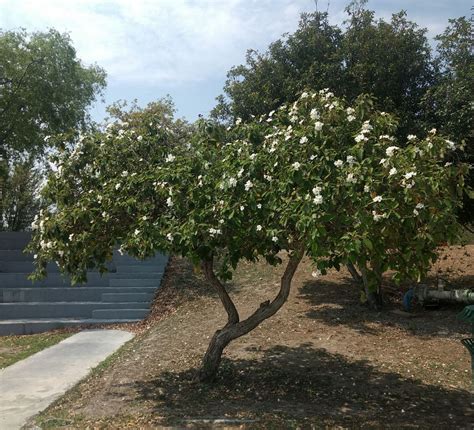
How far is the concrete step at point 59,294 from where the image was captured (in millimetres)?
12578

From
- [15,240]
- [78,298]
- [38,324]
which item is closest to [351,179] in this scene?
[38,324]

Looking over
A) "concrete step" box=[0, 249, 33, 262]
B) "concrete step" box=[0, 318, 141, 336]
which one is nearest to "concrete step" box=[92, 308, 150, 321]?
"concrete step" box=[0, 318, 141, 336]

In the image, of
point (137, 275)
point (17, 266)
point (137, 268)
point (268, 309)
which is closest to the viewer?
point (268, 309)

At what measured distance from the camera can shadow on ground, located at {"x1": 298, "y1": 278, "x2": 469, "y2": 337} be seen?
9484 millimetres

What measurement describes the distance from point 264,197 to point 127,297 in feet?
28.1

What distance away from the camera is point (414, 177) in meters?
4.18

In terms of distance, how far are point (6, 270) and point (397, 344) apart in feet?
36.8

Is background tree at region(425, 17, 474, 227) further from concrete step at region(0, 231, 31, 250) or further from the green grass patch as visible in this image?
concrete step at region(0, 231, 31, 250)

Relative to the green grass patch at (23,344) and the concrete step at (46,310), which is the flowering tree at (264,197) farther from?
the concrete step at (46,310)

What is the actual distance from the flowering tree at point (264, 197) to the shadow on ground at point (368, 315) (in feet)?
13.4

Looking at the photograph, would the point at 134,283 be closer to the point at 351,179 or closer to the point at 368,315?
the point at 368,315

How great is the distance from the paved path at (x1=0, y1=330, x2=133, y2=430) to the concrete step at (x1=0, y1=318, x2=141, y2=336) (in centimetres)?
73

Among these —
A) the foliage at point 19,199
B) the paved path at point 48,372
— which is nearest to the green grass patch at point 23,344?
the paved path at point 48,372

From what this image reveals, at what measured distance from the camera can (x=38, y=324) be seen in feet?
36.8
